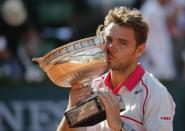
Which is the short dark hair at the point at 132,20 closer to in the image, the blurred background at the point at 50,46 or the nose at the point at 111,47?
the nose at the point at 111,47

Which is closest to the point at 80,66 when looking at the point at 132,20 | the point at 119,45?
the point at 119,45

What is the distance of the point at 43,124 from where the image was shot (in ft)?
32.8

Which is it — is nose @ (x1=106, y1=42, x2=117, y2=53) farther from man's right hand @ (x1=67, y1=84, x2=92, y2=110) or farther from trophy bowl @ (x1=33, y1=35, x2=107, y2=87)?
man's right hand @ (x1=67, y1=84, x2=92, y2=110)

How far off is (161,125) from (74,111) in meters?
0.56

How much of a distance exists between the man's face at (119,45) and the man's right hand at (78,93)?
0.22 metres

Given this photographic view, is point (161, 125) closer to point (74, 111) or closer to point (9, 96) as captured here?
point (74, 111)

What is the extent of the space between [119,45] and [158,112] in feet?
1.59

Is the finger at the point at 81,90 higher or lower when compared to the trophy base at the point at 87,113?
higher

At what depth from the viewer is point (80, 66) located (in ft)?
14.4

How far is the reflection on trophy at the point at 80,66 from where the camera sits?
14.4 feet

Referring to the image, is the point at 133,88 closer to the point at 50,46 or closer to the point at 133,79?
the point at 133,79

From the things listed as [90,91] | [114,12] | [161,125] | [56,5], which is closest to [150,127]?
[161,125]

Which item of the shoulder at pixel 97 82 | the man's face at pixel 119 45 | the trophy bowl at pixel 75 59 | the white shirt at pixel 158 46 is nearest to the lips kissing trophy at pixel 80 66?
the trophy bowl at pixel 75 59

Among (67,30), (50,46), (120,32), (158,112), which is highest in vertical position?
(120,32)
